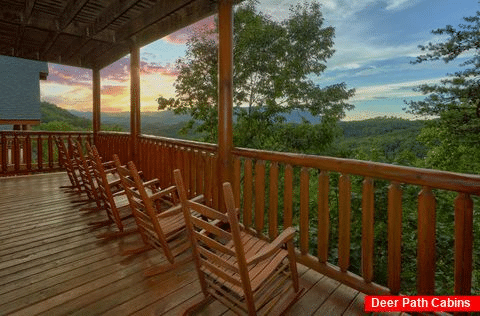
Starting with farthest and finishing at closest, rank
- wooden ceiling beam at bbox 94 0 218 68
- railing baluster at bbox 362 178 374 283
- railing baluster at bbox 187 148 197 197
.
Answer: railing baluster at bbox 187 148 197 197 < wooden ceiling beam at bbox 94 0 218 68 < railing baluster at bbox 362 178 374 283

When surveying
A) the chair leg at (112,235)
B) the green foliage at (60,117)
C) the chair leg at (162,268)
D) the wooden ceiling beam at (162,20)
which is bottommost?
the chair leg at (162,268)

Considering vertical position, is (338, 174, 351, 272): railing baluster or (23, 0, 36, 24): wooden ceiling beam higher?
(23, 0, 36, 24): wooden ceiling beam

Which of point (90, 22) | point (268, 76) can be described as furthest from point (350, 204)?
point (268, 76)

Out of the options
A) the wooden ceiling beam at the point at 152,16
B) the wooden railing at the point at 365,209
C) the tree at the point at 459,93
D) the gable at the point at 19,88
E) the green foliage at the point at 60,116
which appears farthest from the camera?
the green foliage at the point at 60,116

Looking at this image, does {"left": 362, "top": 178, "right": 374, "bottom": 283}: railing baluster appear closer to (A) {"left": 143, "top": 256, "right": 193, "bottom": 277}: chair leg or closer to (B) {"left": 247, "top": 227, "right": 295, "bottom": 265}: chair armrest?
(B) {"left": 247, "top": 227, "right": 295, "bottom": 265}: chair armrest

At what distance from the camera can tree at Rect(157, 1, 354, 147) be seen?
10.6m

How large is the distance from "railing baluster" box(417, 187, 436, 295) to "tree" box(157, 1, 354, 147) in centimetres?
907

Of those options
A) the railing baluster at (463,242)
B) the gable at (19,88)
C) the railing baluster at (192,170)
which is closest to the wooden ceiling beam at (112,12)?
the railing baluster at (192,170)

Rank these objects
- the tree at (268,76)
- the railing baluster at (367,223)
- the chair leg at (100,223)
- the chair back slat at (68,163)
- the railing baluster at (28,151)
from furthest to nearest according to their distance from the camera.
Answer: the tree at (268,76)
the railing baluster at (28,151)
the chair back slat at (68,163)
the chair leg at (100,223)
the railing baluster at (367,223)

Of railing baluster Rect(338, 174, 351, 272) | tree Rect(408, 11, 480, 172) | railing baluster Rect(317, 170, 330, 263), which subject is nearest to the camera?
railing baluster Rect(338, 174, 351, 272)

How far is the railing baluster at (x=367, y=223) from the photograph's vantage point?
193 cm

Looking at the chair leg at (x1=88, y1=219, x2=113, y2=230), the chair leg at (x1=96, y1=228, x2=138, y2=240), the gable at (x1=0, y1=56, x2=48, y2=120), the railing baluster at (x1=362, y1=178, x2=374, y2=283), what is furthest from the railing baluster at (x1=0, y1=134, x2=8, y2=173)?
the gable at (x1=0, y1=56, x2=48, y2=120)

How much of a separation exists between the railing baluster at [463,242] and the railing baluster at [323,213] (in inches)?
32.9

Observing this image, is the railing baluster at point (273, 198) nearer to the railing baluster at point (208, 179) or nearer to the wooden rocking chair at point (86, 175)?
the railing baluster at point (208, 179)
